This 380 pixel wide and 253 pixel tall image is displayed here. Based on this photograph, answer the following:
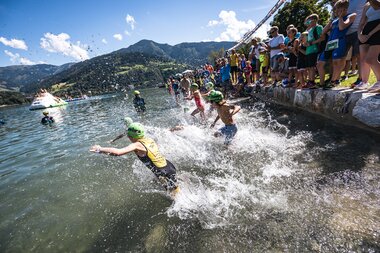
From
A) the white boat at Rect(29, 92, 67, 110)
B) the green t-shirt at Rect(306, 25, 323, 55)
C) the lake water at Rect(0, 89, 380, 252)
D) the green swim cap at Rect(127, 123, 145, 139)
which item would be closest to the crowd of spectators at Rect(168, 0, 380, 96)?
the green t-shirt at Rect(306, 25, 323, 55)

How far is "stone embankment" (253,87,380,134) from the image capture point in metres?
5.36

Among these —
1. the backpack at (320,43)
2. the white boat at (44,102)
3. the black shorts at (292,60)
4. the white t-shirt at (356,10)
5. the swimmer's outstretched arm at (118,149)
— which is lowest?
the white boat at (44,102)

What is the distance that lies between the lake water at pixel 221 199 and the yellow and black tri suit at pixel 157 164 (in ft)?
1.33

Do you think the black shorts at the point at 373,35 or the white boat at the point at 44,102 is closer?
the black shorts at the point at 373,35

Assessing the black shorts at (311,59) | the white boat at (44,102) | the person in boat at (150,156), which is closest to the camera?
the person in boat at (150,156)

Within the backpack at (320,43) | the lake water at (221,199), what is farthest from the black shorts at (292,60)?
the lake water at (221,199)

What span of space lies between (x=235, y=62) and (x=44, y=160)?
12464 mm

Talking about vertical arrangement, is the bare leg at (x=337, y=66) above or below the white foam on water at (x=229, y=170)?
above

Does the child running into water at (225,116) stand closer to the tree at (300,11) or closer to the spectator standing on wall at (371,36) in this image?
the spectator standing on wall at (371,36)

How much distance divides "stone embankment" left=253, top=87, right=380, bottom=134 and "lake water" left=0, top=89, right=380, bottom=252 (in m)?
0.29

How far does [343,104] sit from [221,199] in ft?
15.2

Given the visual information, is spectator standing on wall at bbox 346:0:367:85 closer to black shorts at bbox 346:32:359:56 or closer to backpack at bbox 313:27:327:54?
black shorts at bbox 346:32:359:56

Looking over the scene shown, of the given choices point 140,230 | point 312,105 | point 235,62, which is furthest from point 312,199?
point 235,62

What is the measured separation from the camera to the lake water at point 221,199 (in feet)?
11.3
